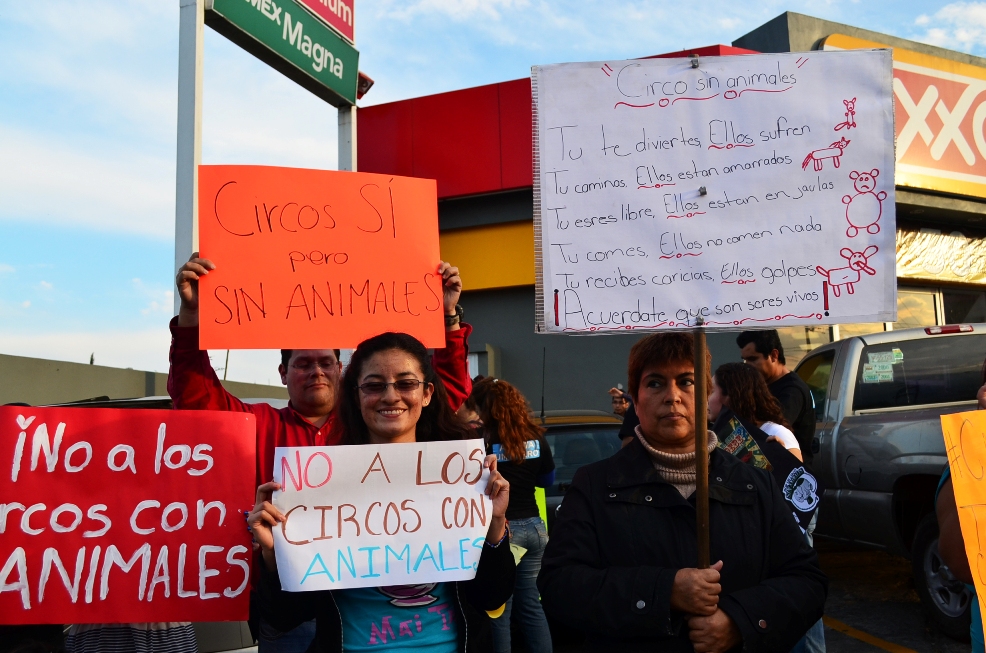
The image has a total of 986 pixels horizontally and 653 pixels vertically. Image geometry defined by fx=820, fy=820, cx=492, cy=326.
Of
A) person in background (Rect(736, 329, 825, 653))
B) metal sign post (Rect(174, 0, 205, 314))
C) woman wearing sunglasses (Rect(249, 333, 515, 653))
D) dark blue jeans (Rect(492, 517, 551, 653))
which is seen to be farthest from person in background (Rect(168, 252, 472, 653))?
person in background (Rect(736, 329, 825, 653))

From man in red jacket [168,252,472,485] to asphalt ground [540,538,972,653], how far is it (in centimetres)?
342

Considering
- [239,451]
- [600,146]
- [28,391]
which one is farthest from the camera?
[28,391]

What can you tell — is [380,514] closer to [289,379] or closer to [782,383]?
[289,379]

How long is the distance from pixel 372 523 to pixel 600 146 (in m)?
1.32

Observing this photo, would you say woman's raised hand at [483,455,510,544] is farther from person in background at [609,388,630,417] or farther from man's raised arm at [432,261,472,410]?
person in background at [609,388,630,417]

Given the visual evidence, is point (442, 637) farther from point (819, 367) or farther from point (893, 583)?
point (893, 583)

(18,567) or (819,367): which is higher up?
(819,367)

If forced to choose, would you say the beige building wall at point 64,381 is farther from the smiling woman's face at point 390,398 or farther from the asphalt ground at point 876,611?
the smiling woman's face at point 390,398

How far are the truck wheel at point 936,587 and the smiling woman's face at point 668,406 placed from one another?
3488mm

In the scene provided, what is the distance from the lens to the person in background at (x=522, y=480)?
4789 millimetres

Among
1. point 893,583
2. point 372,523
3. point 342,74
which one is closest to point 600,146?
point 372,523

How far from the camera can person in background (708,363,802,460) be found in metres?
4.05

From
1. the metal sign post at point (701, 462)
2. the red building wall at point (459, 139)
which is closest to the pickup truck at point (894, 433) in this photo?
the metal sign post at point (701, 462)

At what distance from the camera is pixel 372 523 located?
7.77ft
